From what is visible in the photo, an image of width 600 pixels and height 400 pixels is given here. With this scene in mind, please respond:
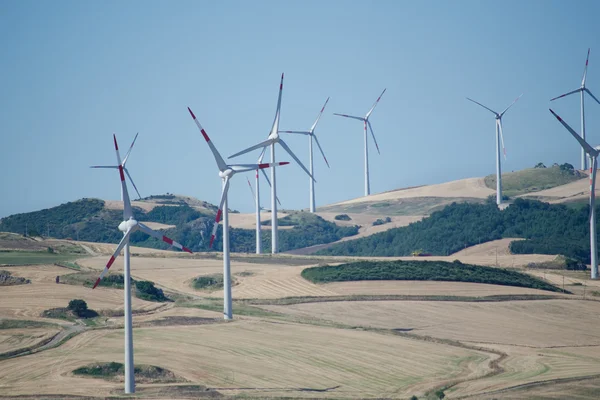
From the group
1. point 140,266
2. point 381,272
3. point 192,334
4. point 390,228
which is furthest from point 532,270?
point 390,228

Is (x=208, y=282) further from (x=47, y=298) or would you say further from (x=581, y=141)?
(x=581, y=141)

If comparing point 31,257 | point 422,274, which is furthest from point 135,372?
point 31,257

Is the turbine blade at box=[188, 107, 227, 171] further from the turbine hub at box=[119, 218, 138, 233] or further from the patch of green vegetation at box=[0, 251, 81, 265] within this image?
the patch of green vegetation at box=[0, 251, 81, 265]

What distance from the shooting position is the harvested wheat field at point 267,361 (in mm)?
50562

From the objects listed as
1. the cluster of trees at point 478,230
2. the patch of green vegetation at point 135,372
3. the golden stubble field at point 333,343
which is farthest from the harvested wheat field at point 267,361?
the cluster of trees at point 478,230

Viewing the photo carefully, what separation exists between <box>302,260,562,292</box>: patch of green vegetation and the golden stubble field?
2.28 meters

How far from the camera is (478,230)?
529ft

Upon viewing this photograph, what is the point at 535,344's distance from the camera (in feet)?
224

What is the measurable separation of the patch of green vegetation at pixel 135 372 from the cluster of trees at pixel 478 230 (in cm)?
9947

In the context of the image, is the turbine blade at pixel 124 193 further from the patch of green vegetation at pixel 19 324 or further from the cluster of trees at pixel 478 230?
the cluster of trees at pixel 478 230

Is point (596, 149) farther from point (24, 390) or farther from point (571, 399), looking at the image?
point (24, 390)

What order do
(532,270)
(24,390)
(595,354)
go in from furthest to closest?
(532,270)
(595,354)
(24,390)

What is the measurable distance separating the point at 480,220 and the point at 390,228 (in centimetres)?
2619

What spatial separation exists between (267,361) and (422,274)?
147ft
